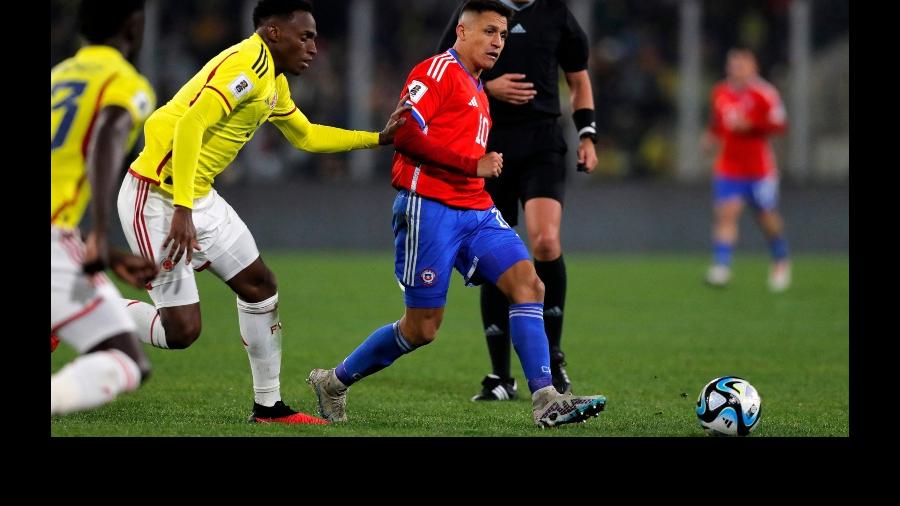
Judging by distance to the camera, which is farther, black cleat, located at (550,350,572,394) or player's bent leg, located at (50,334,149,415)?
black cleat, located at (550,350,572,394)

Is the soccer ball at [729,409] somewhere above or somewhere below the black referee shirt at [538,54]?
below

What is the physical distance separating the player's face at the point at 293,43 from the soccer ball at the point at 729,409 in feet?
7.94

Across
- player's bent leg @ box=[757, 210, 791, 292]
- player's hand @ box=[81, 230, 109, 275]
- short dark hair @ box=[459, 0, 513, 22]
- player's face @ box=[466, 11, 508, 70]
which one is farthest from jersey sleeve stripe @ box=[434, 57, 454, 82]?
player's bent leg @ box=[757, 210, 791, 292]

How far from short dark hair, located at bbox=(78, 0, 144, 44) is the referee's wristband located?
354 centimetres

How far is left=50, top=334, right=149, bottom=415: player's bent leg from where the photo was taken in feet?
14.8

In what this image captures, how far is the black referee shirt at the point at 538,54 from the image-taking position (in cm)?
752

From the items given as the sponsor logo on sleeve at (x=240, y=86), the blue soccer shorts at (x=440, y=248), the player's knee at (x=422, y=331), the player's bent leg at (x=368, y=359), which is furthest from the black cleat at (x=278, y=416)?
the sponsor logo on sleeve at (x=240, y=86)

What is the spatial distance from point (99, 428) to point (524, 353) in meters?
1.94

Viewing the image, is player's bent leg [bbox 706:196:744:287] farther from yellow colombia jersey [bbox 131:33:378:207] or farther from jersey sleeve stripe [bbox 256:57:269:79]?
jersey sleeve stripe [bbox 256:57:269:79]

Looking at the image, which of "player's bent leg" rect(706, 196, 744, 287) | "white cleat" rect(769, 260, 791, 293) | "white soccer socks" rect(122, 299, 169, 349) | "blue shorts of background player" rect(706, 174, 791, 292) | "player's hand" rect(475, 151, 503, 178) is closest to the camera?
"player's hand" rect(475, 151, 503, 178)

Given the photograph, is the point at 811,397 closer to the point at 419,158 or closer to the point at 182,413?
the point at 419,158

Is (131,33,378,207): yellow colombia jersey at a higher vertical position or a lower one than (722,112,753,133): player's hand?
higher

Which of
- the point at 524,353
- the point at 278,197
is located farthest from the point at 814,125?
the point at 524,353

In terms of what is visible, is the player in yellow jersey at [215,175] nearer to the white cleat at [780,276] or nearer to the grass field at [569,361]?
the grass field at [569,361]
